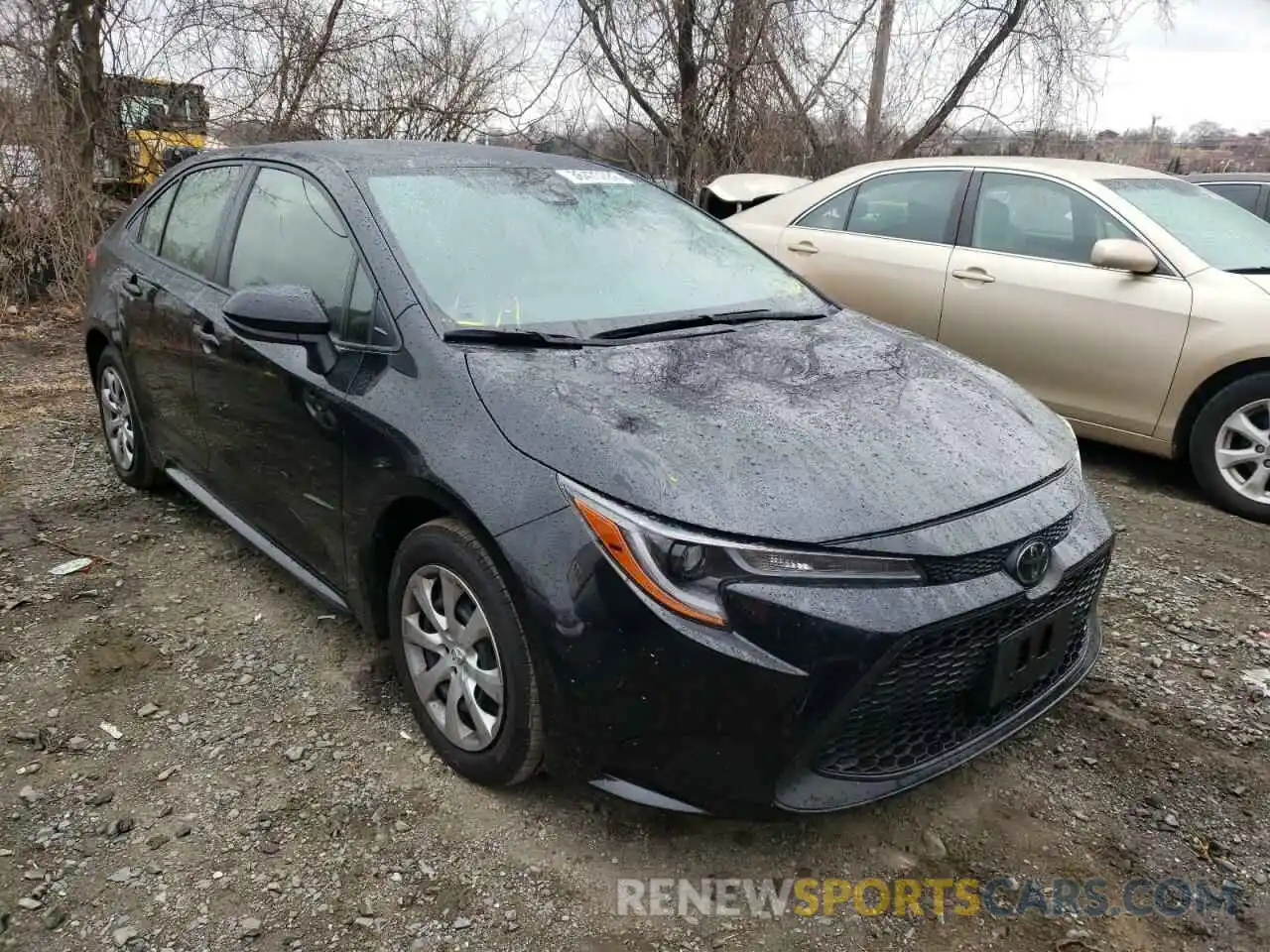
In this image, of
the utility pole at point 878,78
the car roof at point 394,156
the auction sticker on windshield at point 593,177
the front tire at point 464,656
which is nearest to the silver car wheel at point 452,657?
the front tire at point 464,656

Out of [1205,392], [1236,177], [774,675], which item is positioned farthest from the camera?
[1236,177]

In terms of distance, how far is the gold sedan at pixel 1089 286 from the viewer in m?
4.33

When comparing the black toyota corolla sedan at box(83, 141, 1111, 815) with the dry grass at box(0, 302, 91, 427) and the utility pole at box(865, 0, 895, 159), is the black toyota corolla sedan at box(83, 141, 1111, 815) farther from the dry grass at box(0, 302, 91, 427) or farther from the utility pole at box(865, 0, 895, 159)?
the utility pole at box(865, 0, 895, 159)

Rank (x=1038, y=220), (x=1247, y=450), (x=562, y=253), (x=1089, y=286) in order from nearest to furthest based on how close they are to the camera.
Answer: (x=562, y=253) < (x=1247, y=450) < (x=1089, y=286) < (x=1038, y=220)

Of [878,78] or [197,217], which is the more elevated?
[878,78]

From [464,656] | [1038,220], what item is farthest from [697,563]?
[1038,220]

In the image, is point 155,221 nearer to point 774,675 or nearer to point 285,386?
point 285,386

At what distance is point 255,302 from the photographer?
2.65 meters

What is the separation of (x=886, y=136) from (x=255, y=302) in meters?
8.79

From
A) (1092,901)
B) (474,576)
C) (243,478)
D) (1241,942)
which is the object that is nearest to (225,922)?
(474,576)

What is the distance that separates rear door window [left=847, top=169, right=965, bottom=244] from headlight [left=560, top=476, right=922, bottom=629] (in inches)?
150

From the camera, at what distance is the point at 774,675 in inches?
76.3

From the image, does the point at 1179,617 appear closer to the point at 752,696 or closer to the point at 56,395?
the point at 752,696

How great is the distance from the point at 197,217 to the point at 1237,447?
14.8ft
